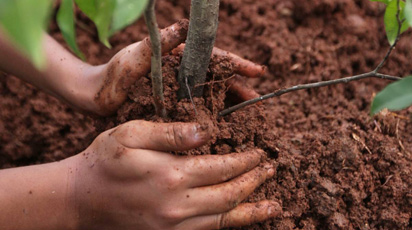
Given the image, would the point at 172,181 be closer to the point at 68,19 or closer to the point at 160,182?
the point at 160,182

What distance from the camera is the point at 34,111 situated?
1569mm

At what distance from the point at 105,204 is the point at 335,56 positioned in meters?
1.18

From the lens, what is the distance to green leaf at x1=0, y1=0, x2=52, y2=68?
0.37m

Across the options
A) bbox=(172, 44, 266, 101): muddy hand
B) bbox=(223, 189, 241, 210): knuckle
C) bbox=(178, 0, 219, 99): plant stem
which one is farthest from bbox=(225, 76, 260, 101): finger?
bbox=(223, 189, 241, 210): knuckle

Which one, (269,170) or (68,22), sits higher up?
(68,22)

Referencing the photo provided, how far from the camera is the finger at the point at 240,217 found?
0.99 metres

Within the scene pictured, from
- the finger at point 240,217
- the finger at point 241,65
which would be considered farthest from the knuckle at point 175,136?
the finger at point 241,65

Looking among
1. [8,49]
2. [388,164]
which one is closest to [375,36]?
[388,164]

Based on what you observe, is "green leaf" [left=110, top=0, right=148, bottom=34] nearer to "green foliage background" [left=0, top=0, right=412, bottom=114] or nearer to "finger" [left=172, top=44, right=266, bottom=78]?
"green foliage background" [left=0, top=0, right=412, bottom=114]

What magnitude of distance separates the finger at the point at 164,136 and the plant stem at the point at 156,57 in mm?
78

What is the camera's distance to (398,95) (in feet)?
2.37

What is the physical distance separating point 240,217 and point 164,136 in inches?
11.6

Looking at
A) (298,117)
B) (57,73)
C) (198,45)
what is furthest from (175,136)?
(298,117)

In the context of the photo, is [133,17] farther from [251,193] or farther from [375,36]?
[375,36]
